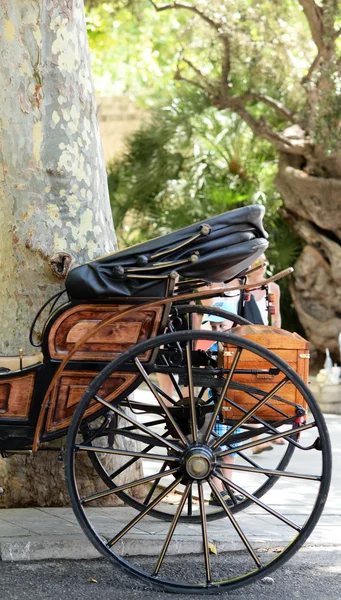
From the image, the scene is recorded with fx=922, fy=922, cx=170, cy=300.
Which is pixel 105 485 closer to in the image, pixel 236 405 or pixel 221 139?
pixel 236 405

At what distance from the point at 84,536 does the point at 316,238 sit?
9632 mm

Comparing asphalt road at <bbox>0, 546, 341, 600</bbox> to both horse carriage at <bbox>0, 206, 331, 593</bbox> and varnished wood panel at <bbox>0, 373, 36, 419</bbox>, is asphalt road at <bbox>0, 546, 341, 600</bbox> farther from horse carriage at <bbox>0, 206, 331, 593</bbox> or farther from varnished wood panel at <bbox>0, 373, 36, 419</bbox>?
varnished wood panel at <bbox>0, 373, 36, 419</bbox>

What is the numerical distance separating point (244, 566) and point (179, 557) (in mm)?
350

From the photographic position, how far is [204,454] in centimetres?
432

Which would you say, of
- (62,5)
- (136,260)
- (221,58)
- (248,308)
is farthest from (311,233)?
(136,260)

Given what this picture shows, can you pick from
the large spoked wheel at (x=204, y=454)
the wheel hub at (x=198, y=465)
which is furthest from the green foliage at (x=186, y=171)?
the wheel hub at (x=198, y=465)

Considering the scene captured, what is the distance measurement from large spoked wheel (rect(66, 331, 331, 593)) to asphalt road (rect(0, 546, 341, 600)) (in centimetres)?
10

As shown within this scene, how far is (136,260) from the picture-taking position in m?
4.41

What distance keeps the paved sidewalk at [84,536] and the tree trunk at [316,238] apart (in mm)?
7972

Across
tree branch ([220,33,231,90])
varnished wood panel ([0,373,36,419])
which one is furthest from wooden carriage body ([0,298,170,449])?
tree branch ([220,33,231,90])

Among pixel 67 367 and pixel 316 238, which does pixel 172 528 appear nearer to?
pixel 67 367

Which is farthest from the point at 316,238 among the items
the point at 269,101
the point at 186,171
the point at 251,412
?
the point at 251,412

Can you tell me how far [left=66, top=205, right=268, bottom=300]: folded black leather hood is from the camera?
434 centimetres

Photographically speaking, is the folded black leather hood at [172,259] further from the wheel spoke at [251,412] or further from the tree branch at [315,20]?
the tree branch at [315,20]
